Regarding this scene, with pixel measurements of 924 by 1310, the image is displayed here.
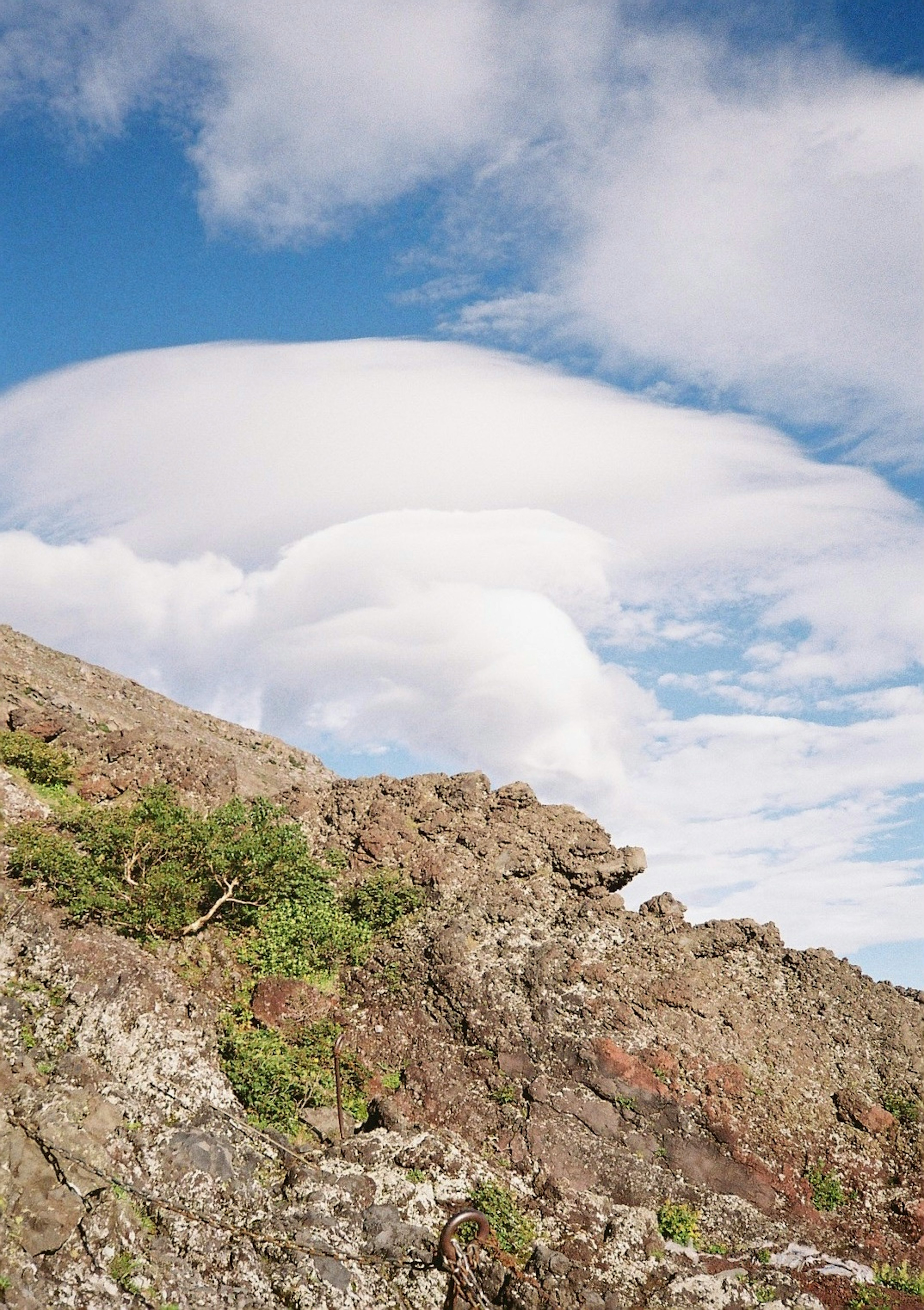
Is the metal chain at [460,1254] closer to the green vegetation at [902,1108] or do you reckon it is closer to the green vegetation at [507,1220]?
the green vegetation at [507,1220]

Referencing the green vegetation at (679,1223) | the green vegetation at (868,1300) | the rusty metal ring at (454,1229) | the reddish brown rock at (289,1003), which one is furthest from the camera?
the reddish brown rock at (289,1003)

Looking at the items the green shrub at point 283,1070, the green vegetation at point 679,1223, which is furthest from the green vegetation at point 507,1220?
the green shrub at point 283,1070

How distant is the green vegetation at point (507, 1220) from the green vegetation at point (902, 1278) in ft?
21.6

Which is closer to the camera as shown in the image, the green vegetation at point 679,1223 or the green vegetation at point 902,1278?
the green vegetation at point 902,1278

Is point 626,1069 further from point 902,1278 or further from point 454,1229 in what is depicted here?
point 454,1229

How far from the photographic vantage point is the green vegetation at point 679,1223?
1634 centimetres

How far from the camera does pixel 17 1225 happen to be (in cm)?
1200

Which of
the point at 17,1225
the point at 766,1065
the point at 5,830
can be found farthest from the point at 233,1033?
the point at 766,1065

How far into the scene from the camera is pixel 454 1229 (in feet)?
36.0

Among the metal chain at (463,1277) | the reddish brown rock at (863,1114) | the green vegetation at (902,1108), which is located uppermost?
the green vegetation at (902,1108)

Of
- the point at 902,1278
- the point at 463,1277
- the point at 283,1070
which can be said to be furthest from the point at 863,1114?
the point at 283,1070

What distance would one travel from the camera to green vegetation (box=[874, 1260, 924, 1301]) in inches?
619

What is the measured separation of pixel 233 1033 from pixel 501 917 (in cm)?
740

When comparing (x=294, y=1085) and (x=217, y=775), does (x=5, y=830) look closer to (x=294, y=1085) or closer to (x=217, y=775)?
(x=217, y=775)
